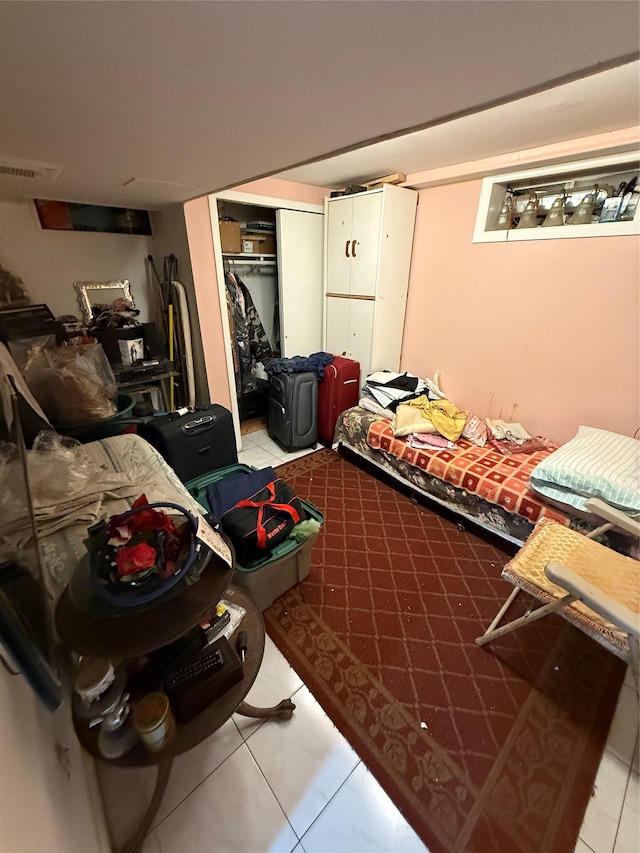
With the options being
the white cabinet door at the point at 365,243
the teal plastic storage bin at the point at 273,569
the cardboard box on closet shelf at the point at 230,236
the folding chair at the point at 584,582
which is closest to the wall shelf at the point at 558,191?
the white cabinet door at the point at 365,243


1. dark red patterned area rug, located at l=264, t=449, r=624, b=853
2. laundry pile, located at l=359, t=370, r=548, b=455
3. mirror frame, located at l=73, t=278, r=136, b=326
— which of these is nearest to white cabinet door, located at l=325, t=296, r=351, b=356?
laundry pile, located at l=359, t=370, r=548, b=455

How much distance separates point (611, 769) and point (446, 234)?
296cm

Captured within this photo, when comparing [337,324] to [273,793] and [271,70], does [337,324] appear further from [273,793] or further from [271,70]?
[273,793]

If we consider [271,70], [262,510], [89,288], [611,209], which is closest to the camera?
[271,70]

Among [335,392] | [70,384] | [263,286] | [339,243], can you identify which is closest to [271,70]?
[70,384]

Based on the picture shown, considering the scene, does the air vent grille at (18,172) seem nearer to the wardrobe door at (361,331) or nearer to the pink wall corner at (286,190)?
the pink wall corner at (286,190)

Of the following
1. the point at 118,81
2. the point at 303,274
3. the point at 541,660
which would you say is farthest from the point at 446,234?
the point at 541,660

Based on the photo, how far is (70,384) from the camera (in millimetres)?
1551

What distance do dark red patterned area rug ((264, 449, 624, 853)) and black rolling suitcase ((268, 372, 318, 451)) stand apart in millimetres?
1064

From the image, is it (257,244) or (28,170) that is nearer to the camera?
(28,170)

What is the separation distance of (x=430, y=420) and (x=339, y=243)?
5.57 feet

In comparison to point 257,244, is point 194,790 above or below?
below

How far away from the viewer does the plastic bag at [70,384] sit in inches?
60.4

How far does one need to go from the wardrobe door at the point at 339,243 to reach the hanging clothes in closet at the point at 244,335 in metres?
0.77
